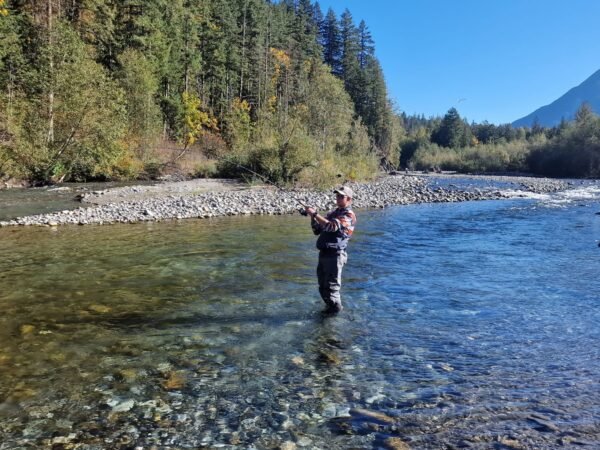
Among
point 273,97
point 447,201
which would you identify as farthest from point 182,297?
point 273,97

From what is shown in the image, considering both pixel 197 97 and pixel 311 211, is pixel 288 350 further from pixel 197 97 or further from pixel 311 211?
pixel 197 97

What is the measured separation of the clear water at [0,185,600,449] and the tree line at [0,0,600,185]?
952 centimetres

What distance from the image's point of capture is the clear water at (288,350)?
4.61m

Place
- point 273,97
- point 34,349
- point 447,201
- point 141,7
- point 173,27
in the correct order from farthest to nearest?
point 273,97
point 173,27
point 141,7
point 447,201
point 34,349

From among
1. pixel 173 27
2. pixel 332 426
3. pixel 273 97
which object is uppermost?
pixel 173 27

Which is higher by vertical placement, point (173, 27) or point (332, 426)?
point (173, 27)

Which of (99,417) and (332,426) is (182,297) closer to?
(99,417)

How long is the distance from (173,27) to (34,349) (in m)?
56.8

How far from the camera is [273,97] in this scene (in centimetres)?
7050

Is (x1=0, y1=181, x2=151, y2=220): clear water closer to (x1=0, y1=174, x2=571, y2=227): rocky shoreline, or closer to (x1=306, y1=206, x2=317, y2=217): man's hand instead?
(x1=0, y1=174, x2=571, y2=227): rocky shoreline

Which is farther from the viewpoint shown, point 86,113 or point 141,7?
point 141,7

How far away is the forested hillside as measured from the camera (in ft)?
98.2

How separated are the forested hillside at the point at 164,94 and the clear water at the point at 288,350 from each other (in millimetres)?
8558

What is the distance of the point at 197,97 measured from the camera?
61.3 metres
